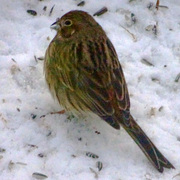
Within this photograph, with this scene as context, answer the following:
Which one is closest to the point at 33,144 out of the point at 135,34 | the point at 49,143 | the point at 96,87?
the point at 49,143

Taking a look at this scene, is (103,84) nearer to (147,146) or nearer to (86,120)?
(86,120)

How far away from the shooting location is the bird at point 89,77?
515 centimetres

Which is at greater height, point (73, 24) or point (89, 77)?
point (73, 24)

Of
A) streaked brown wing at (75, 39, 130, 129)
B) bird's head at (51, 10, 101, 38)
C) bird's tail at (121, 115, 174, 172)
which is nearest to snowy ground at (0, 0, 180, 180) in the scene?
bird's tail at (121, 115, 174, 172)

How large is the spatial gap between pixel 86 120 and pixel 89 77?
495 mm

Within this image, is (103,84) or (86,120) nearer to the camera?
(103,84)

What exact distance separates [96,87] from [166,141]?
0.80 meters

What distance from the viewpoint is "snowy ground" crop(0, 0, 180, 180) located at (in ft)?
16.7

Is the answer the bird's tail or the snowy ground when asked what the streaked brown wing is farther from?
the snowy ground

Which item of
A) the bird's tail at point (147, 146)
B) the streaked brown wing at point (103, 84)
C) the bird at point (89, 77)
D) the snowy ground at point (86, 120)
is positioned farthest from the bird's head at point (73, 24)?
the bird's tail at point (147, 146)

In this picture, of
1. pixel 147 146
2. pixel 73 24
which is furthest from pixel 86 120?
pixel 73 24

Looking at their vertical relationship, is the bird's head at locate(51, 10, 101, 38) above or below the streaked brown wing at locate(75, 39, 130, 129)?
above

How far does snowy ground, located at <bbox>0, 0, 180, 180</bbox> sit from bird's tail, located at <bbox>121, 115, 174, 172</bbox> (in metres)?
0.07

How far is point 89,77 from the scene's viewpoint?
17.2ft
